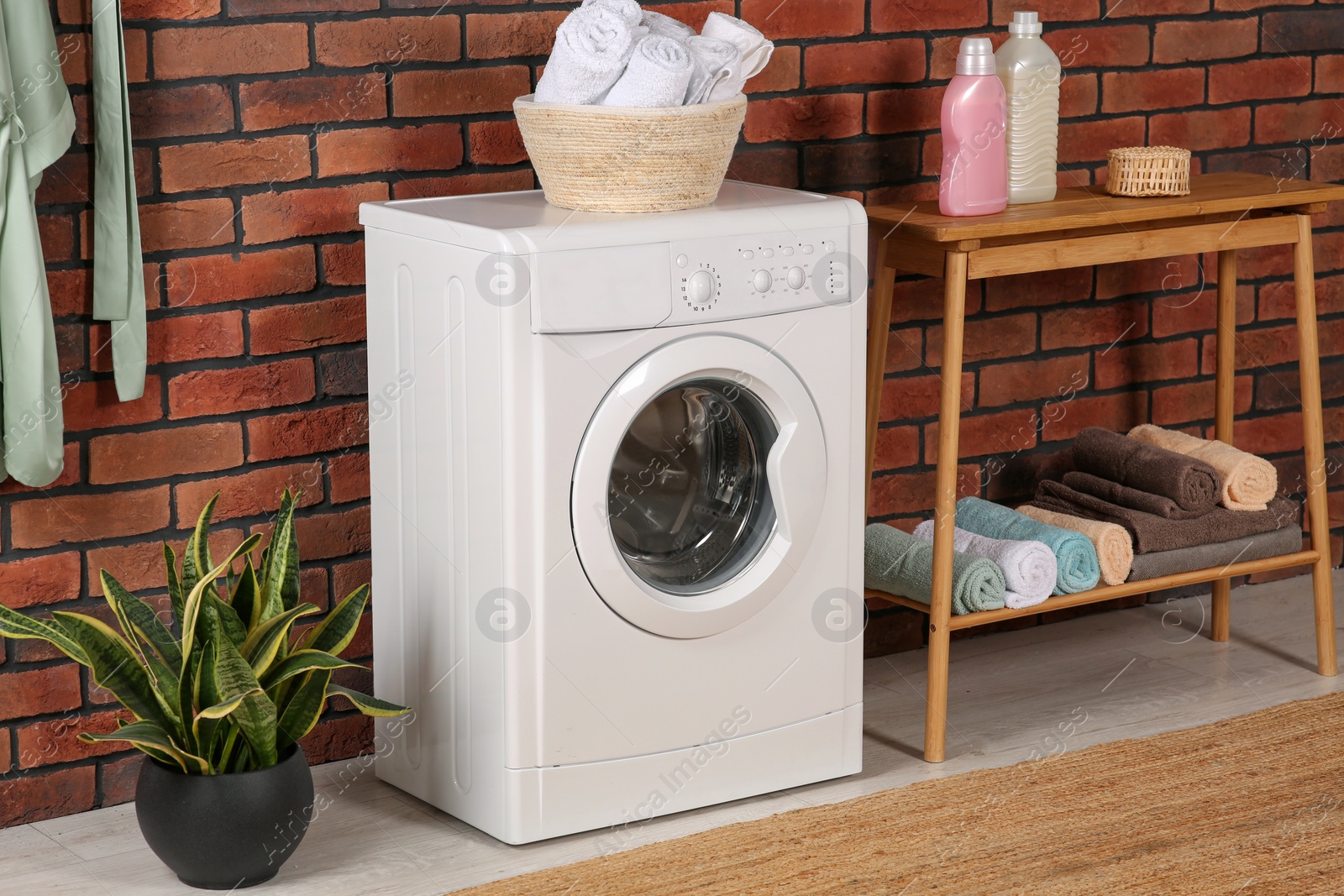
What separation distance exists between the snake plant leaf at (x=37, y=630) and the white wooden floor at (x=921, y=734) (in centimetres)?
33

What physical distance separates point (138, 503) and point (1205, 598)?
6.68 feet

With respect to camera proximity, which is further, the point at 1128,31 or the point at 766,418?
the point at 1128,31

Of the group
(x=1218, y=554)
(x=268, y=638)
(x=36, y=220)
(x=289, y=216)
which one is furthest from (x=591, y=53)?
(x=1218, y=554)

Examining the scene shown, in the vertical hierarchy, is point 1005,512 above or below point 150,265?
below

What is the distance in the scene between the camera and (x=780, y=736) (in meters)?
2.24

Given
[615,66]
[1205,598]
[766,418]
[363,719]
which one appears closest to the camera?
[615,66]

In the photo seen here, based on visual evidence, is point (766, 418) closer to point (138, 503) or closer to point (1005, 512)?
point (1005, 512)

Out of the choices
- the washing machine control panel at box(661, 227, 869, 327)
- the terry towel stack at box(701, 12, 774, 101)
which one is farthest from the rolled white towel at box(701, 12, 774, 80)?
the washing machine control panel at box(661, 227, 869, 327)

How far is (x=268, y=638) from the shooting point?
6.48 ft

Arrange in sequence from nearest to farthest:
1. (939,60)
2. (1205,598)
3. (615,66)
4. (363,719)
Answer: (615,66), (363,719), (939,60), (1205,598)

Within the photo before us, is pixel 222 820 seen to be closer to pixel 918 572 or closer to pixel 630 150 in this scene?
pixel 630 150

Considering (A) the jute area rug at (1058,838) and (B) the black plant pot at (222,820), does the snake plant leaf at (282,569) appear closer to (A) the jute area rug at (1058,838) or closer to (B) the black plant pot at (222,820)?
(B) the black plant pot at (222,820)

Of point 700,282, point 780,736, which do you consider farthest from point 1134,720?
point 700,282

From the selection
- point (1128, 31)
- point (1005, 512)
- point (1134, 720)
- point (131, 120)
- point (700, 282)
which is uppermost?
point (1128, 31)
